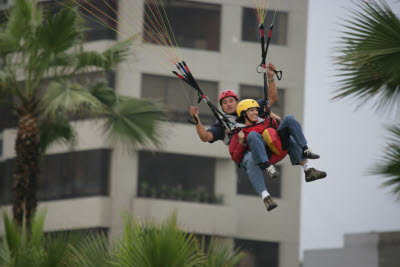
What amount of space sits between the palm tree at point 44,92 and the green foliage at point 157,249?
16.4 feet

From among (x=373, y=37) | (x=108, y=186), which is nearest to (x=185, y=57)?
(x=108, y=186)

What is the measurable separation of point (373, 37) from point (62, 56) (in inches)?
274

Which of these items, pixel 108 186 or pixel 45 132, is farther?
pixel 108 186

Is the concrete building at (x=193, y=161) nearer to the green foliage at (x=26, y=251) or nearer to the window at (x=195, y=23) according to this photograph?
the window at (x=195, y=23)

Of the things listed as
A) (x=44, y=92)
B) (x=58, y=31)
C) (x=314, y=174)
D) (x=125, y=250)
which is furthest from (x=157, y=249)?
(x=44, y=92)

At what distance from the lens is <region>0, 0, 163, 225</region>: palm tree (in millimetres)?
14359

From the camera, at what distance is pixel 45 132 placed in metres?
16.2

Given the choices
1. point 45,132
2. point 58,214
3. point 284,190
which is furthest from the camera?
point 284,190

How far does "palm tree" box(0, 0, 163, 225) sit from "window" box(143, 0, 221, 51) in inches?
481

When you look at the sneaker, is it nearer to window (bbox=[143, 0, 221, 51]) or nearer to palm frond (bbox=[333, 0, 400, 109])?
palm frond (bbox=[333, 0, 400, 109])

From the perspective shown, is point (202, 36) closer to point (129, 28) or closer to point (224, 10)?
point (224, 10)

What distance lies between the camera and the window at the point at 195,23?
90.6ft

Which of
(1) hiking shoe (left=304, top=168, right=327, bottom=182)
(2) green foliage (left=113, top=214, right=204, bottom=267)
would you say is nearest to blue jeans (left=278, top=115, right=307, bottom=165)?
(1) hiking shoe (left=304, top=168, right=327, bottom=182)

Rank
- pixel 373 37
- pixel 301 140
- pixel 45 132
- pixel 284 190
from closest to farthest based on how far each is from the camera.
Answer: pixel 301 140, pixel 373 37, pixel 45 132, pixel 284 190
